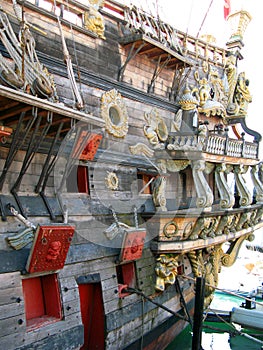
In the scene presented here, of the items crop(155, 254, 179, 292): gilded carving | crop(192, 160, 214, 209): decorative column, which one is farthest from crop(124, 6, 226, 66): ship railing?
crop(155, 254, 179, 292): gilded carving

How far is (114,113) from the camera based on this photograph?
9.20m

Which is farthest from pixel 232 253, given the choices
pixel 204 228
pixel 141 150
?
pixel 141 150

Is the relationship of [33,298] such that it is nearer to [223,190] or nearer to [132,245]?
[132,245]

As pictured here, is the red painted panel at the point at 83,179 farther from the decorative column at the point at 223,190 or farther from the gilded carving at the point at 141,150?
the decorative column at the point at 223,190

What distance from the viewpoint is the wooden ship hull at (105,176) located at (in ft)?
19.4

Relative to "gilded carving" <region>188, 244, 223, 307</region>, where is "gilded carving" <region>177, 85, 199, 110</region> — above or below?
above

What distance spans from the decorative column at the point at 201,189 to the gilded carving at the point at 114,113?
2.25 meters

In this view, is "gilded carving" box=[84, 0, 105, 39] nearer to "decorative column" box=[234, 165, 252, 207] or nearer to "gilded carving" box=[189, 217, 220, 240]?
"gilded carving" box=[189, 217, 220, 240]

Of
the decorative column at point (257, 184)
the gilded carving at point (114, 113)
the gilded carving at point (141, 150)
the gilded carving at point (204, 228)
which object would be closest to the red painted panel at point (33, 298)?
the gilded carving at point (114, 113)

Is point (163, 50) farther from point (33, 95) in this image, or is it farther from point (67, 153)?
point (33, 95)

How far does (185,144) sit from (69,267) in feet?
16.6

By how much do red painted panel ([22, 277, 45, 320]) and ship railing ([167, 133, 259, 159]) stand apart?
5428 mm

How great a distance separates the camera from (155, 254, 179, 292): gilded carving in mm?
8930

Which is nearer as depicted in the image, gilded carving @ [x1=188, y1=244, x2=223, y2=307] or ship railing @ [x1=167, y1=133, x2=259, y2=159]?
ship railing @ [x1=167, y1=133, x2=259, y2=159]
